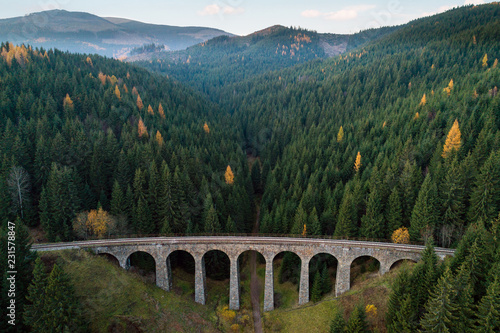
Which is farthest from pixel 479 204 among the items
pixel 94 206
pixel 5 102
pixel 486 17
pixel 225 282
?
pixel 486 17

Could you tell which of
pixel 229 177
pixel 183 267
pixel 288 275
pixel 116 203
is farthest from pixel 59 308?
pixel 229 177

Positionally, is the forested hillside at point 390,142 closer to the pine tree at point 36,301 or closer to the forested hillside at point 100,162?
the forested hillside at point 100,162

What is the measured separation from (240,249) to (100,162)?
42.6 meters

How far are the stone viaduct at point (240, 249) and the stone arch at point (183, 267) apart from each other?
3.64 m

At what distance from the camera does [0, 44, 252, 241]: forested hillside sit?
54.3 meters

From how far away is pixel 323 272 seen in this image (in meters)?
47.4

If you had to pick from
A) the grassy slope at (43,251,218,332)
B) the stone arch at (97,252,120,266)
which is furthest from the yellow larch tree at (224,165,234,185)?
the grassy slope at (43,251,218,332)

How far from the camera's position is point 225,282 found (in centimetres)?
5672

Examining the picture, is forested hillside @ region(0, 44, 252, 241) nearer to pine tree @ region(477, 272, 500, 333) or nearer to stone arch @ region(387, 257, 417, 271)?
stone arch @ region(387, 257, 417, 271)

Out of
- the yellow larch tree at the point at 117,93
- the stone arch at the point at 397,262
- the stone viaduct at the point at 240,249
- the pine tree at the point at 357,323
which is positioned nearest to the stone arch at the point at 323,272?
the stone viaduct at the point at 240,249

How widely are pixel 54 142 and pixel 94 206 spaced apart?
1982 centimetres

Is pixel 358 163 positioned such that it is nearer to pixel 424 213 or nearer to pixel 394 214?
pixel 394 214

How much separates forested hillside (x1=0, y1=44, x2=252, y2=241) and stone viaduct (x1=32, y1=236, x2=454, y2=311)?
23.4ft

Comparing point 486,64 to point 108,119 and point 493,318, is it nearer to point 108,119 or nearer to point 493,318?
point 493,318
